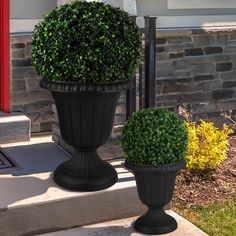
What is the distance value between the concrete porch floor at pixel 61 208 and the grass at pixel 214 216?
5.2 inches

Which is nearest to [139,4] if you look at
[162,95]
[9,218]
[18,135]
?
[162,95]

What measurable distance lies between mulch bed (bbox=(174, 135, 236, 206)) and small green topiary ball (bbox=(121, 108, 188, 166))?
111 cm

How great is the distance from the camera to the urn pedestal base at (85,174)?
4926mm

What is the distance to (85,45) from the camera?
4.44m

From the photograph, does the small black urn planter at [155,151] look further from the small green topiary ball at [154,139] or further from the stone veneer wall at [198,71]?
the stone veneer wall at [198,71]

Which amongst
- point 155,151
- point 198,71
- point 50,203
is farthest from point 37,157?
point 198,71

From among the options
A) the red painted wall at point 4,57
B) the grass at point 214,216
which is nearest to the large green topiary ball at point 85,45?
the grass at point 214,216

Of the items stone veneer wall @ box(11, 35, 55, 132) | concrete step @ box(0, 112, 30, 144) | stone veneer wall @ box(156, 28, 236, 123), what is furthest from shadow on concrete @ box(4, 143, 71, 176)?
stone veneer wall @ box(156, 28, 236, 123)

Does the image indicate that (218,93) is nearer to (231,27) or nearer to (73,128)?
(231,27)

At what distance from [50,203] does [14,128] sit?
1611 millimetres

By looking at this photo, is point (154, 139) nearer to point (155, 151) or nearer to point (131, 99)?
point (155, 151)

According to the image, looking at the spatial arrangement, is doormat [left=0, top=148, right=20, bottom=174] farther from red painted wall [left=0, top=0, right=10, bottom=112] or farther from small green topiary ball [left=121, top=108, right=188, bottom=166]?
small green topiary ball [left=121, top=108, right=188, bottom=166]

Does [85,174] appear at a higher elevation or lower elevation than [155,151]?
lower

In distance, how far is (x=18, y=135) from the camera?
616cm
